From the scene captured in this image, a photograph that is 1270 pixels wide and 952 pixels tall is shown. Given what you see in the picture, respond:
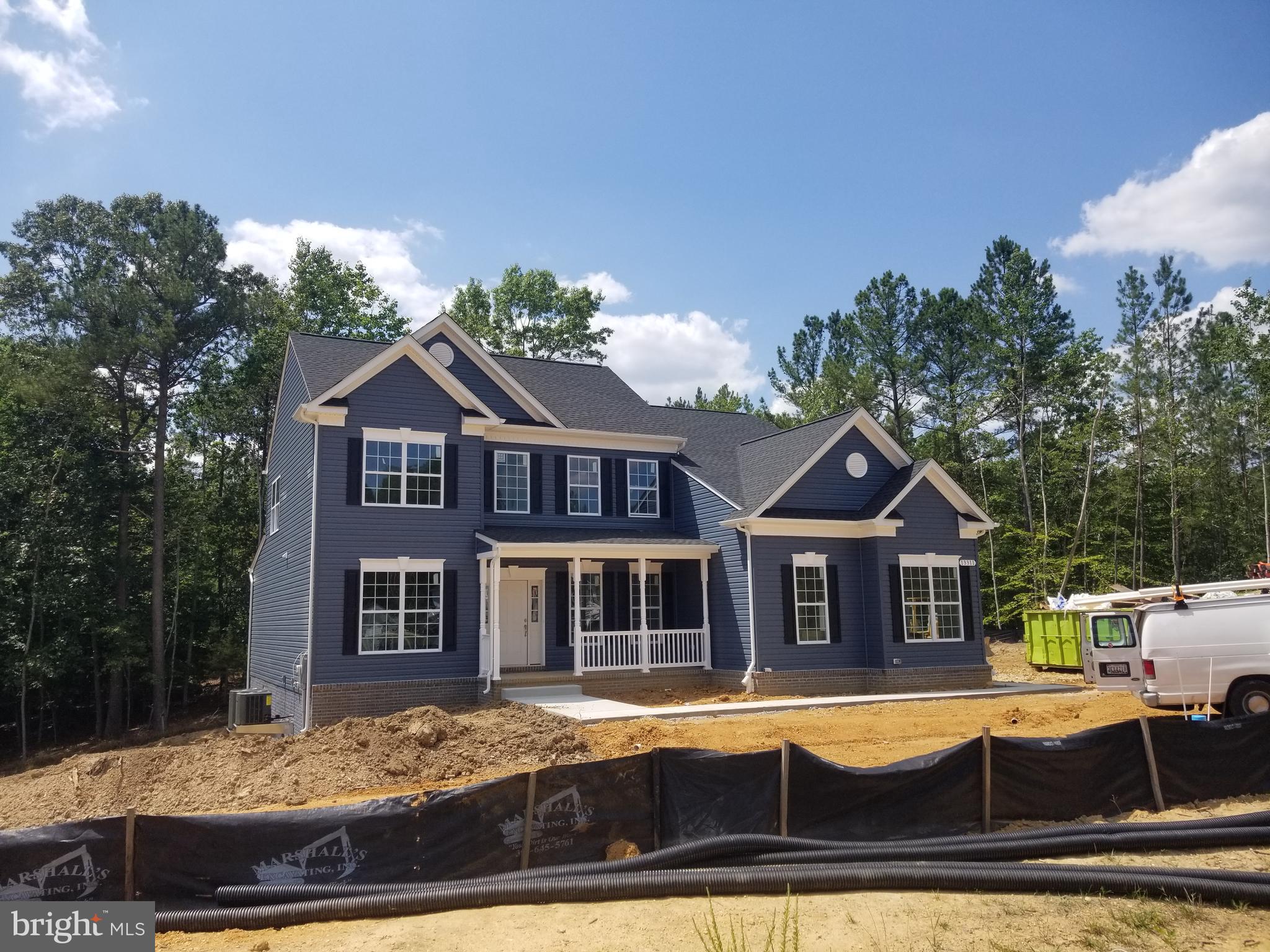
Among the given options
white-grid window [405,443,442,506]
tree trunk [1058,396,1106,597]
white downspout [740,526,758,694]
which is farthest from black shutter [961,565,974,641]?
tree trunk [1058,396,1106,597]

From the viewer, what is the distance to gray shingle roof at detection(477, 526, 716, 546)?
61.8 feet

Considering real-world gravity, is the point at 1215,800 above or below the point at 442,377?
below

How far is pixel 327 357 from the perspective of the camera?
66.1 feet

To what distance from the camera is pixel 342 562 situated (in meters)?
17.3

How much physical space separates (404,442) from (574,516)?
4604 mm

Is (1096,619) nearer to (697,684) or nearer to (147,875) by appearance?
(697,684)

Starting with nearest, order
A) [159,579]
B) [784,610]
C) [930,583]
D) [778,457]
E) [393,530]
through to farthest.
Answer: [393,530]
[784,610]
[930,583]
[778,457]
[159,579]

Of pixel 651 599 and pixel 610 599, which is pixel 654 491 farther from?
pixel 610 599

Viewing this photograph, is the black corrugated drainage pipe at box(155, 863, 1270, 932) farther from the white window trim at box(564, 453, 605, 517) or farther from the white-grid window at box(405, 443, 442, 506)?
the white window trim at box(564, 453, 605, 517)

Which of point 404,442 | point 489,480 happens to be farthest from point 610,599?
point 404,442

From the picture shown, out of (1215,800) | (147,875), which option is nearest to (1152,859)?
(1215,800)

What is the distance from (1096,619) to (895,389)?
97.0 feet

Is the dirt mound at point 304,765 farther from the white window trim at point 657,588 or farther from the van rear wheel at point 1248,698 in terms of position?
the van rear wheel at point 1248,698

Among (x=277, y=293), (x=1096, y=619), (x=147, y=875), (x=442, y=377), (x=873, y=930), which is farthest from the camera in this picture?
(x=277, y=293)
